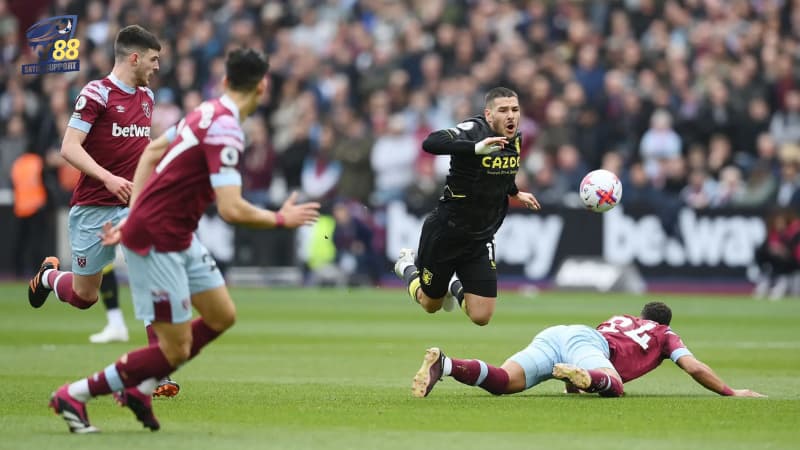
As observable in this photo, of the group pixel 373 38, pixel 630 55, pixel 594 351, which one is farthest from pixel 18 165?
pixel 594 351

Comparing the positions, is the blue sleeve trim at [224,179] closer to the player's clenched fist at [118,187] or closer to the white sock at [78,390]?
the white sock at [78,390]

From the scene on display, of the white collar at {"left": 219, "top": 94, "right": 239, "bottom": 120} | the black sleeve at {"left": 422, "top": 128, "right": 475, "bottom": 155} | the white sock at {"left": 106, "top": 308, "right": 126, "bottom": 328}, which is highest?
the white collar at {"left": 219, "top": 94, "right": 239, "bottom": 120}

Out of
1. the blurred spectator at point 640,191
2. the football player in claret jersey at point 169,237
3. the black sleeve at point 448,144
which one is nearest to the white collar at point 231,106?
the football player in claret jersey at point 169,237

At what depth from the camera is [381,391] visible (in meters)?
11.1

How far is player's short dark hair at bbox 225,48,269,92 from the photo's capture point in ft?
27.5

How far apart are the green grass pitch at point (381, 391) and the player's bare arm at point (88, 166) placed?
5.46 feet

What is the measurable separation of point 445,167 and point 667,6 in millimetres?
5840

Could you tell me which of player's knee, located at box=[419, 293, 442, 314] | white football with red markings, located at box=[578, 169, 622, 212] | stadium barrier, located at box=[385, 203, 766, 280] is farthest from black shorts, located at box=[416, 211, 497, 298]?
stadium barrier, located at box=[385, 203, 766, 280]

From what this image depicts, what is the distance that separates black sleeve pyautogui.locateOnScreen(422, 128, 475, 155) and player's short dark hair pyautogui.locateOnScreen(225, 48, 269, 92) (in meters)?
3.21

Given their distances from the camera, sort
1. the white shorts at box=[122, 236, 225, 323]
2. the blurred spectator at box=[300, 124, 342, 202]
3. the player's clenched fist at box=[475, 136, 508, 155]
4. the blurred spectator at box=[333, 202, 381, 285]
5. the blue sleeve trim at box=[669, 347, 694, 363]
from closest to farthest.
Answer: the white shorts at box=[122, 236, 225, 323] → the blue sleeve trim at box=[669, 347, 694, 363] → the player's clenched fist at box=[475, 136, 508, 155] → the blurred spectator at box=[333, 202, 381, 285] → the blurred spectator at box=[300, 124, 342, 202]

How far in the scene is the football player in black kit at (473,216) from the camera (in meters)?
12.2

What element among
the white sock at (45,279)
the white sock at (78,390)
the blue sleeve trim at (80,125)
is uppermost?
the blue sleeve trim at (80,125)

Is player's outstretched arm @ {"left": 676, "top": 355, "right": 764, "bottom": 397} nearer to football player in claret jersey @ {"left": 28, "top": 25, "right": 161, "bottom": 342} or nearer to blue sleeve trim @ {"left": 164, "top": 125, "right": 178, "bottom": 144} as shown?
blue sleeve trim @ {"left": 164, "top": 125, "right": 178, "bottom": 144}

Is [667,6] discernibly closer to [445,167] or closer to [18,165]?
[445,167]
